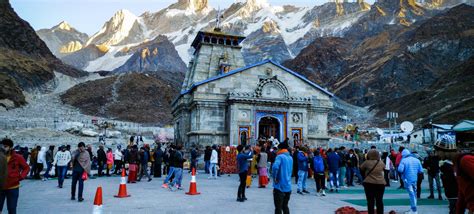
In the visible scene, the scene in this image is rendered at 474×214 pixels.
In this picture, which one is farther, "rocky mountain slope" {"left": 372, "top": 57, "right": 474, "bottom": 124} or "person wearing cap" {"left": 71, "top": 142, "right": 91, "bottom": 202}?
"rocky mountain slope" {"left": 372, "top": 57, "right": 474, "bottom": 124}

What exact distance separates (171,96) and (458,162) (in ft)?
348

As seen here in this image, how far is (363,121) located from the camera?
8050 centimetres

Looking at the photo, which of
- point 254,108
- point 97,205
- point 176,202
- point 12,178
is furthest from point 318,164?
point 254,108

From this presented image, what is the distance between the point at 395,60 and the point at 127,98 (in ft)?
270

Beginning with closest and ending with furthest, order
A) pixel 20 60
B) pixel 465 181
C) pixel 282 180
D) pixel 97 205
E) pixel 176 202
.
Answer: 1. pixel 465 181
2. pixel 97 205
3. pixel 282 180
4. pixel 176 202
5. pixel 20 60

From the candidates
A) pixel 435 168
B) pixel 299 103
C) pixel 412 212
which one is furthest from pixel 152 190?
pixel 299 103

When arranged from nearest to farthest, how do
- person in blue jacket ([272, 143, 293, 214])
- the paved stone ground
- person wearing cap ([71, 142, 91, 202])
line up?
person in blue jacket ([272, 143, 293, 214]) < the paved stone ground < person wearing cap ([71, 142, 91, 202])

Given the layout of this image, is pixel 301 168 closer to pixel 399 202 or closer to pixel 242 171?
pixel 242 171

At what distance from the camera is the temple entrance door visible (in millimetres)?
27436

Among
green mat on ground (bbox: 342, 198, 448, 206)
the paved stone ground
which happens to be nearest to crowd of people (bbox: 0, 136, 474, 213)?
green mat on ground (bbox: 342, 198, 448, 206)

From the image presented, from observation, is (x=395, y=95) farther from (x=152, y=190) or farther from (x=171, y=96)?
(x=152, y=190)

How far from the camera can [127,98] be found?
99812mm

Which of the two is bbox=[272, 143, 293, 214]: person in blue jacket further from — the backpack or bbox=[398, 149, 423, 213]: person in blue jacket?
the backpack

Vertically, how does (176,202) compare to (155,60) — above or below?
below
